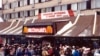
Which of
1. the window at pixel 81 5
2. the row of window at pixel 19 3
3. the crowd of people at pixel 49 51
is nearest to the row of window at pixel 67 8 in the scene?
the window at pixel 81 5

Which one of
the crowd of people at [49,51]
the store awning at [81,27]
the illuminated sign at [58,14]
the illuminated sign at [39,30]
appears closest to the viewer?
the crowd of people at [49,51]

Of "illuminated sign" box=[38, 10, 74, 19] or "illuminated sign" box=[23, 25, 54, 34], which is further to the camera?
"illuminated sign" box=[38, 10, 74, 19]

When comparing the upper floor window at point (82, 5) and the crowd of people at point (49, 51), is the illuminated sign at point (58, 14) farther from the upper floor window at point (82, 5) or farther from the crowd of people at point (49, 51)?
the crowd of people at point (49, 51)

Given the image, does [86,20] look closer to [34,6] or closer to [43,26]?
[43,26]

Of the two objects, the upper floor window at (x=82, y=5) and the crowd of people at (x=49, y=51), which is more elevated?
the upper floor window at (x=82, y=5)

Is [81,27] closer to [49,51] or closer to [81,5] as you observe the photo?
[49,51]

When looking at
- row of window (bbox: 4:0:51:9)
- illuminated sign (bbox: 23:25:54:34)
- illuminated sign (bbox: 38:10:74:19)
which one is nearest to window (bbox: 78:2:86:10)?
illuminated sign (bbox: 38:10:74:19)

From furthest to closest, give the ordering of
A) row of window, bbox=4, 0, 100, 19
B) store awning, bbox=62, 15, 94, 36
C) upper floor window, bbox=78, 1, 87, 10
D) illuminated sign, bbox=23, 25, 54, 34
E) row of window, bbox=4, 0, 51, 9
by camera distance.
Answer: row of window, bbox=4, 0, 51, 9
upper floor window, bbox=78, 1, 87, 10
row of window, bbox=4, 0, 100, 19
illuminated sign, bbox=23, 25, 54, 34
store awning, bbox=62, 15, 94, 36

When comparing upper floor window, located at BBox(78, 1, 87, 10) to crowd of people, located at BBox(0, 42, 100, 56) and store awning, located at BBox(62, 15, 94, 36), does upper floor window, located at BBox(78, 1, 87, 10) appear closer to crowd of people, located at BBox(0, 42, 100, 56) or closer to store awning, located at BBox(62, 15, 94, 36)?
store awning, located at BBox(62, 15, 94, 36)

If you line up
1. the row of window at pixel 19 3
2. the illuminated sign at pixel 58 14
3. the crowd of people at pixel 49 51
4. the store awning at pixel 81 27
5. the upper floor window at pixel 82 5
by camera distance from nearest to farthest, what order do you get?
1. the crowd of people at pixel 49 51
2. the store awning at pixel 81 27
3. the illuminated sign at pixel 58 14
4. the upper floor window at pixel 82 5
5. the row of window at pixel 19 3

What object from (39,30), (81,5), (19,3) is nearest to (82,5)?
(81,5)

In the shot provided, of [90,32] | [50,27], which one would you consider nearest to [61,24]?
[50,27]

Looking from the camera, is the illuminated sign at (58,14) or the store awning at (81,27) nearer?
the store awning at (81,27)

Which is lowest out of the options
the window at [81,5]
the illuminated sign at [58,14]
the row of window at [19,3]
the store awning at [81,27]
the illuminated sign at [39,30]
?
the illuminated sign at [39,30]
